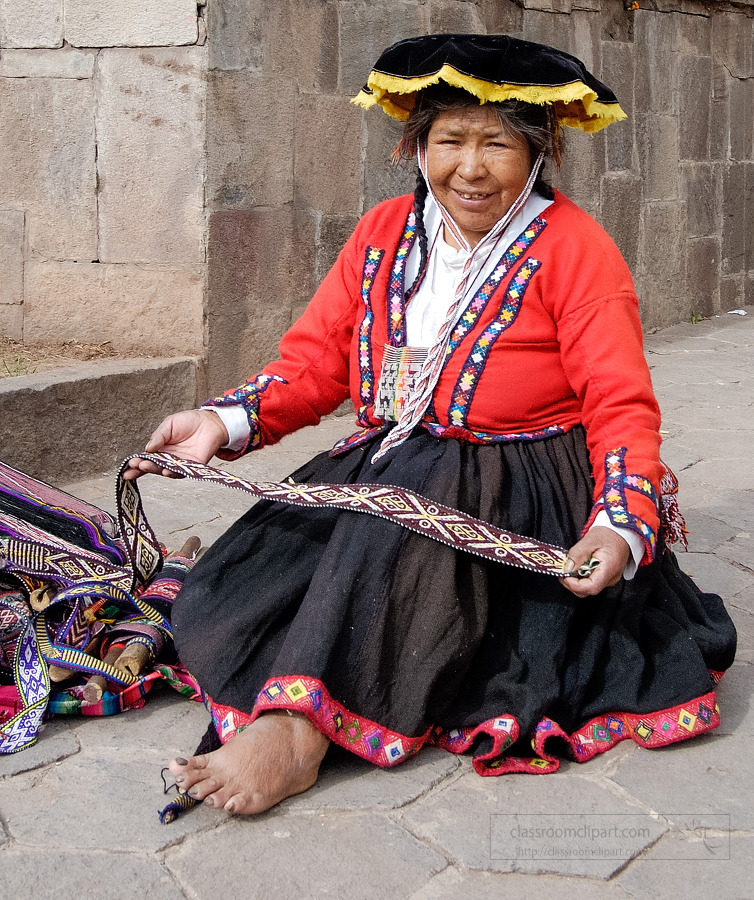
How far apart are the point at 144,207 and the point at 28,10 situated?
0.99m

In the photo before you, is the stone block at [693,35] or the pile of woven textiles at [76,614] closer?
the pile of woven textiles at [76,614]

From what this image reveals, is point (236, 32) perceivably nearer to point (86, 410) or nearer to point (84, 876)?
point (86, 410)

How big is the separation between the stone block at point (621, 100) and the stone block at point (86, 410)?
12.1 feet

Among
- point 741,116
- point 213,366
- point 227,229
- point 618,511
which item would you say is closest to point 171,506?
point 213,366

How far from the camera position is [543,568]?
92.3 inches

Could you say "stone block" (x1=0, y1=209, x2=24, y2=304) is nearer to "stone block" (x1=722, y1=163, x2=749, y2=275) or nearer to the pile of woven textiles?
the pile of woven textiles

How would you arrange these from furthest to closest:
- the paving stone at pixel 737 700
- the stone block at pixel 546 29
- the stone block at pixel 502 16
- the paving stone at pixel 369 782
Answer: the stone block at pixel 546 29, the stone block at pixel 502 16, the paving stone at pixel 737 700, the paving stone at pixel 369 782

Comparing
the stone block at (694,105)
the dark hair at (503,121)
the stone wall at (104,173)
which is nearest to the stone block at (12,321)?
the stone wall at (104,173)

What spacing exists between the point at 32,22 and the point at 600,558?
3.78 metres

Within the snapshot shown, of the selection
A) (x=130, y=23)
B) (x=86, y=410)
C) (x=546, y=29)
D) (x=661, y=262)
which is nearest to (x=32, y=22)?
(x=130, y=23)

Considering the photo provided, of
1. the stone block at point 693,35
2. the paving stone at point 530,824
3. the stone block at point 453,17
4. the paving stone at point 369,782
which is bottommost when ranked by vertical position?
the paving stone at point 530,824

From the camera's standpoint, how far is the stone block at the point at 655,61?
24.0 feet

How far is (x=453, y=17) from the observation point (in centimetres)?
538

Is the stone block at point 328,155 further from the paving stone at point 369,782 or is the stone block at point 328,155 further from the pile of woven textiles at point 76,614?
the paving stone at point 369,782
